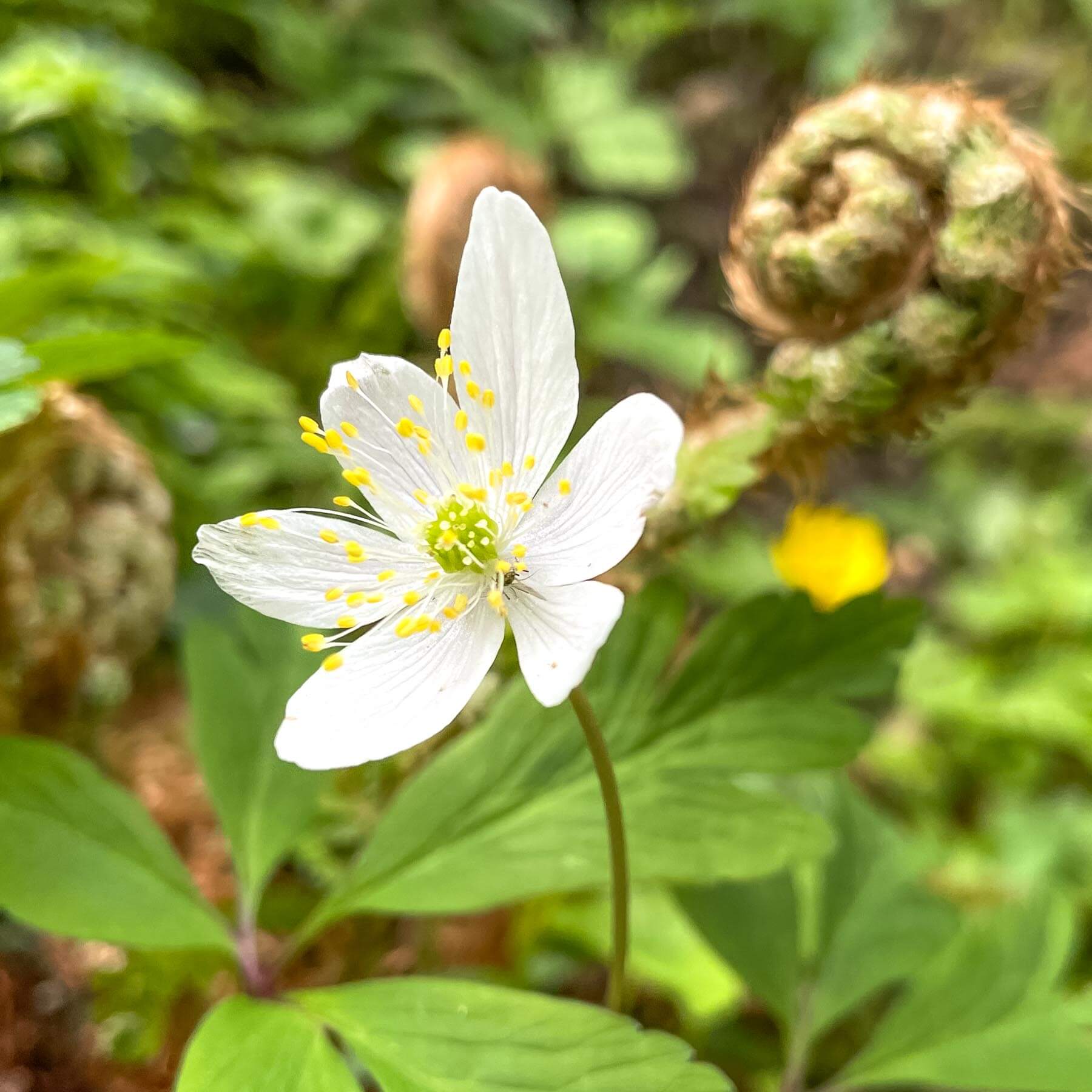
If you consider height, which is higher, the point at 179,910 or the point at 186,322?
the point at 186,322

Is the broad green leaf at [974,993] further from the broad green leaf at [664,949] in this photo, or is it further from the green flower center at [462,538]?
the green flower center at [462,538]

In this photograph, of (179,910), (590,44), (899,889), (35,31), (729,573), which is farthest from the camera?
(590,44)

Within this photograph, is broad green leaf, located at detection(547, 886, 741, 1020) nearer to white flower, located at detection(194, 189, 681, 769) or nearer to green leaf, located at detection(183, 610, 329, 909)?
green leaf, located at detection(183, 610, 329, 909)

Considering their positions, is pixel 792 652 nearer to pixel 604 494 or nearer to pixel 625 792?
pixel 625 792

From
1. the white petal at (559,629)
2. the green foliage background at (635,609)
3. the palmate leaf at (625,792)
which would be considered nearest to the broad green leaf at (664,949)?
the green foliage background at (635,609)

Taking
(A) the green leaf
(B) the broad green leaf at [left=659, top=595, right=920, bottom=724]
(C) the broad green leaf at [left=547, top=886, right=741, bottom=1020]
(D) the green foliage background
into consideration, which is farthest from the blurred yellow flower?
(A) the green leaf

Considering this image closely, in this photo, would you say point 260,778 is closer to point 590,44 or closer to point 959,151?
point 959,151

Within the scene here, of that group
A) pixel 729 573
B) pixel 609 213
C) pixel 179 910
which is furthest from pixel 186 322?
pixel 609 213

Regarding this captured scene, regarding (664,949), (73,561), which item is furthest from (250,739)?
(664,949)
